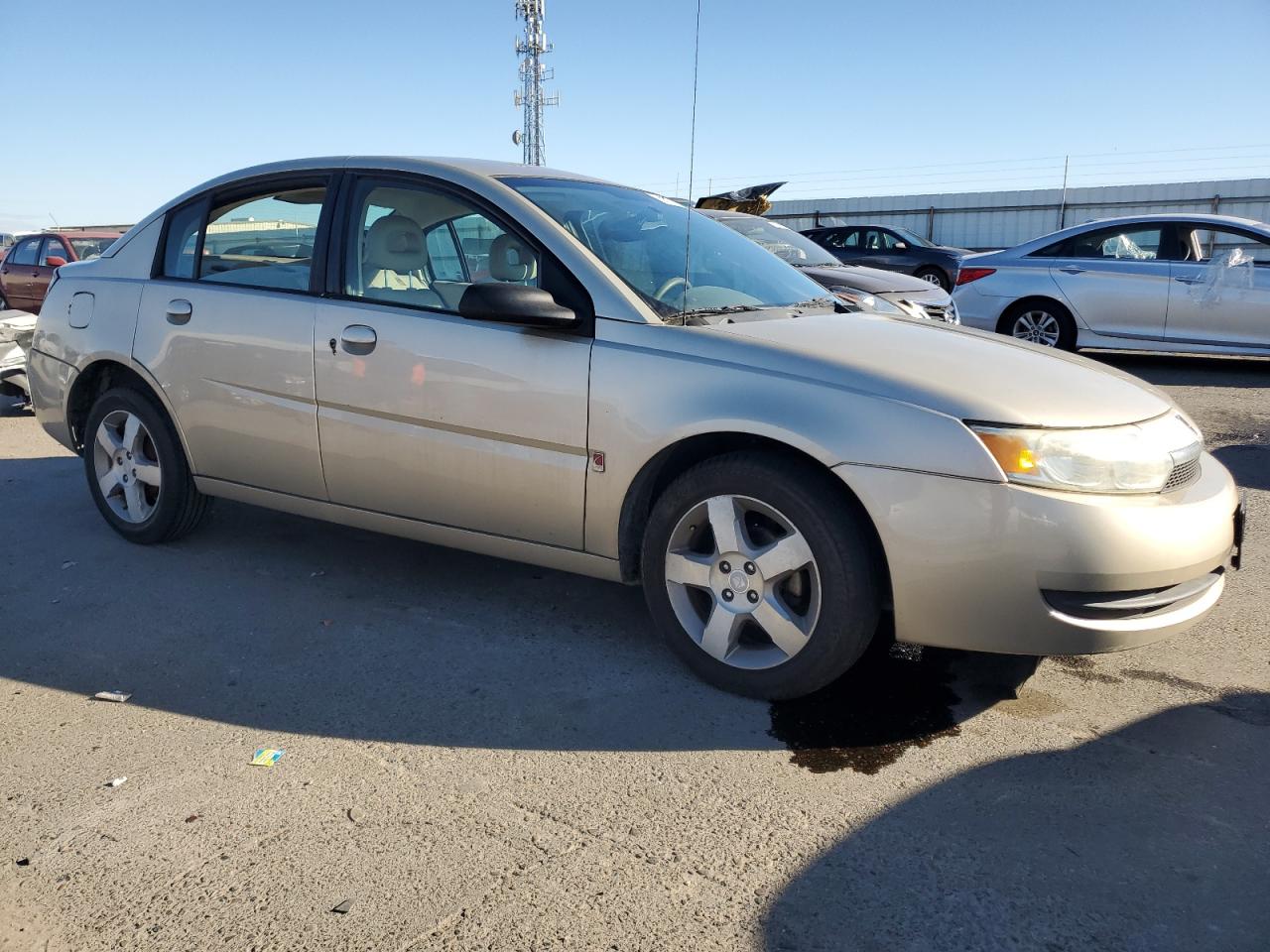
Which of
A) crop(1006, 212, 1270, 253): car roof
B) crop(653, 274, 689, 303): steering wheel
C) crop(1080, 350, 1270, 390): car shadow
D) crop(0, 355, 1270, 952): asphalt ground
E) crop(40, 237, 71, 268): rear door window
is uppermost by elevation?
crop(1006, 212, 1270, 253): car roof

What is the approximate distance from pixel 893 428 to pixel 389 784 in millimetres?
1644

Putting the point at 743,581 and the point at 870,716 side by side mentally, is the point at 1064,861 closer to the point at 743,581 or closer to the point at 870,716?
the point at 870,716

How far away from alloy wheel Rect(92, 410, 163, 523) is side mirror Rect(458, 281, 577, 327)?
1.99m

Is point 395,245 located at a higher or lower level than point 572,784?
higher

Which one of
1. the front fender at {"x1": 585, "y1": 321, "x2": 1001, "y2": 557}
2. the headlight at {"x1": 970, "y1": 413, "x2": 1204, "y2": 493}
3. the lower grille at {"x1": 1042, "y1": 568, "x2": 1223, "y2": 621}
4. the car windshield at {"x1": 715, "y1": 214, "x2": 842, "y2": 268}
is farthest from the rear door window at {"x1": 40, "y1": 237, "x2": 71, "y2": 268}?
the lower grille at {"x1": 1042, "y1": 568, "x2": 1223, "y2": 621}

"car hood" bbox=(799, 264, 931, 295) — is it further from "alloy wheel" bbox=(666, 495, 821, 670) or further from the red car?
the red car

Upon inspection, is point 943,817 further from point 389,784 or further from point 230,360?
point 230,360

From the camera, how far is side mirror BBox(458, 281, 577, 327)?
11.1 feet

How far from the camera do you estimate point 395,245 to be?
4.02 meters

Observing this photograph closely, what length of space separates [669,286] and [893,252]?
14568 millimetres

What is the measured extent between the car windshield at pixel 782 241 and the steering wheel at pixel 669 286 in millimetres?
5678

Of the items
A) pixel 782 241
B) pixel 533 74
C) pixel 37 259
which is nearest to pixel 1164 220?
pixel 782 241

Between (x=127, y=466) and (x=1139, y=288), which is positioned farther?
(x=1139, y=288)

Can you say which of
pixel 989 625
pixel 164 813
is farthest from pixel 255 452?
pixel 989 625
